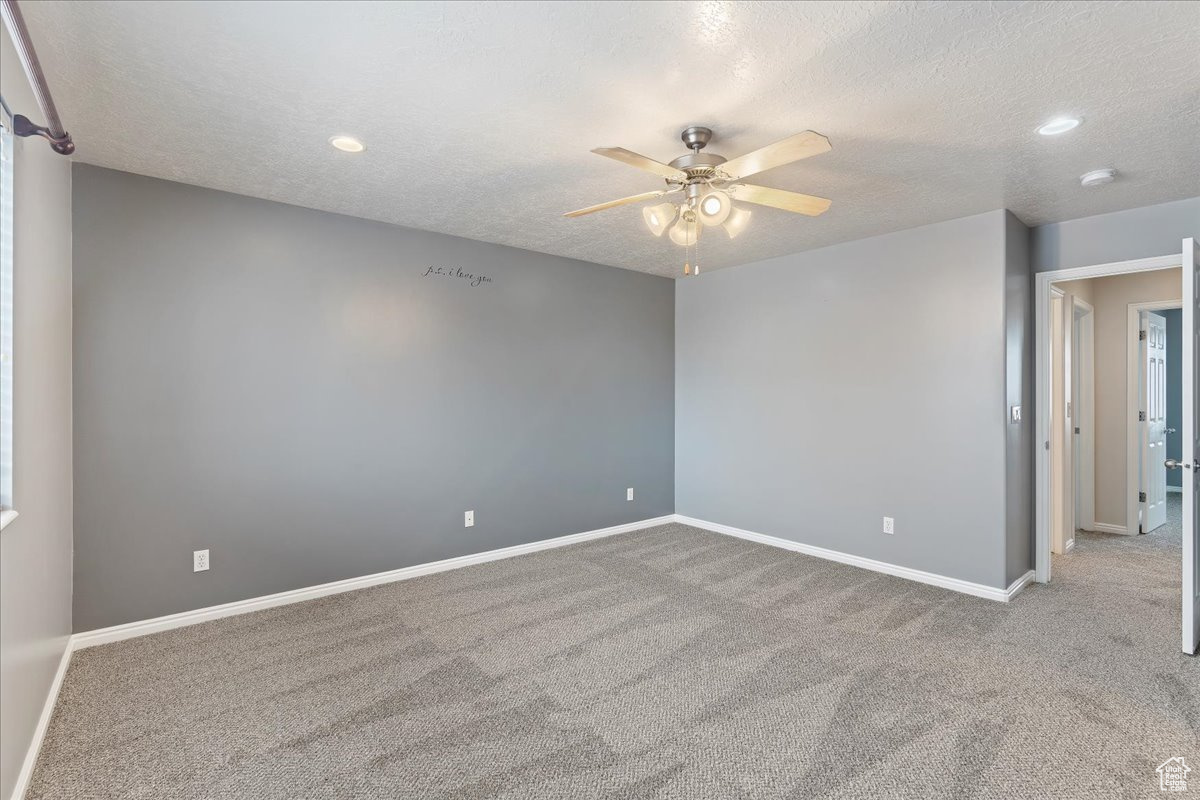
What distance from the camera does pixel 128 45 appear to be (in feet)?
6.24

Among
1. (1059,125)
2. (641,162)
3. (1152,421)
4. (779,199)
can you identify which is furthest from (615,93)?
(1152,421)

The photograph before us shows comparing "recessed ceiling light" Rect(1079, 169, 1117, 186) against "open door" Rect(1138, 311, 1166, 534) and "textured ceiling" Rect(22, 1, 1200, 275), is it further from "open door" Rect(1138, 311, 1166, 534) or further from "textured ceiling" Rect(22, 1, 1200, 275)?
"open door" Rect(1138, 311, 1166, 534)

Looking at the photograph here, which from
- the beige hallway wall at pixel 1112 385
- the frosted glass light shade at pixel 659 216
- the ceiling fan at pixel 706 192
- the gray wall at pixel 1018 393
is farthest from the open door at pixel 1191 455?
the frosted glass light shade at pixel 659 216

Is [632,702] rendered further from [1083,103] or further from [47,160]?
[47,160]

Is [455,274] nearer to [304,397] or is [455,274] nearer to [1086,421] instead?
[304,397]

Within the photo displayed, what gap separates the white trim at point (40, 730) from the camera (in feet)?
6.10

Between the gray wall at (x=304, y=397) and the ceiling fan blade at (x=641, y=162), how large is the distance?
2317 millimetres

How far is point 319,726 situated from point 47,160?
8.47ft

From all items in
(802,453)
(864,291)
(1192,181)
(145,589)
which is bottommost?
(145,589)

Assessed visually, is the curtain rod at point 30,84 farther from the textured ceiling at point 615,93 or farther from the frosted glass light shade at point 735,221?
the frosted glass light shade at point 735,221

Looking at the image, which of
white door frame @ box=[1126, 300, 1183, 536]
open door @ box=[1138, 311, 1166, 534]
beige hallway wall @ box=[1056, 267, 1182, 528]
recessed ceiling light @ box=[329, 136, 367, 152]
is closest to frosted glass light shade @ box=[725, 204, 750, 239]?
recessed ceiling light @ box=[329, 136, 367, 152]

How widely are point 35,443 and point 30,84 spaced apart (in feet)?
4.26

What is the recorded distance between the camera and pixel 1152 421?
5.22m

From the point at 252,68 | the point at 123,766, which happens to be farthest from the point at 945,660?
the point at 252,68
